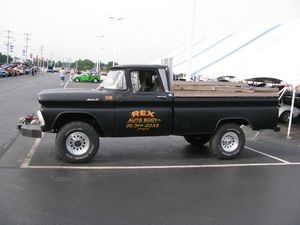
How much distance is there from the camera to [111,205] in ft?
20.0

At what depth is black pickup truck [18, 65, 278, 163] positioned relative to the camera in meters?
8.62

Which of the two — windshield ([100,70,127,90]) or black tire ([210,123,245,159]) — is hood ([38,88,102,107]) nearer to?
windshield ([100,70,127,90])

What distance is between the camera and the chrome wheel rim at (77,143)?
28.5 feet

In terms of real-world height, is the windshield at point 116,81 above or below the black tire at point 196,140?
above

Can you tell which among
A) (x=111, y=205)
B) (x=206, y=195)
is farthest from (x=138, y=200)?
(x=206, y=195)

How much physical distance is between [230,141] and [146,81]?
94.8 inches

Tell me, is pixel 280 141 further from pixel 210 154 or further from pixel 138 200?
pixel 138 200

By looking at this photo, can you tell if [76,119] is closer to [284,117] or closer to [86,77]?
[284,117]

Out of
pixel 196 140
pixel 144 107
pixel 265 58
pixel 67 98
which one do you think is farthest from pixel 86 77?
pixel 67 98

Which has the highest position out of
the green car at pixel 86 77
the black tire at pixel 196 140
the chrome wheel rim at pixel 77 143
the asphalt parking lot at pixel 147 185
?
the chrome wheel rim at pixel 77 143

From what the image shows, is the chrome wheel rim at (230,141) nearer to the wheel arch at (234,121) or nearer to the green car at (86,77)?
the wheel arch at (234,121)

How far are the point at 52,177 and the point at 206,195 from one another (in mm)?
2709

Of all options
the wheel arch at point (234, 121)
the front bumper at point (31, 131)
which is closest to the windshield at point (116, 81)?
the front bumper at point (31, 131)

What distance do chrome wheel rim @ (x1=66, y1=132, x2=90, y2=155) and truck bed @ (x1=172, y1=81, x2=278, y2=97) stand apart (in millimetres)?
2126
